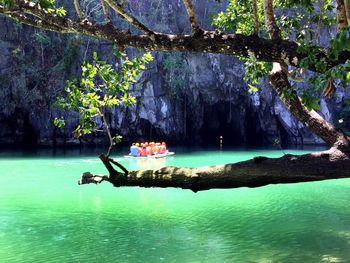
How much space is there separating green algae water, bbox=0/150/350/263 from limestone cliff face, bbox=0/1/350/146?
11650 mm

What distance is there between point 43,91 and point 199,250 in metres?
19.7

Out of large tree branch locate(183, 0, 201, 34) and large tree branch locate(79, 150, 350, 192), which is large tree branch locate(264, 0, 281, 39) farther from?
large tree branch locate(79, 150, 350, 192)

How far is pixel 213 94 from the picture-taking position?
26906mm

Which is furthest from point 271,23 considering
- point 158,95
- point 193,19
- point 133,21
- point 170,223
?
point 158,95

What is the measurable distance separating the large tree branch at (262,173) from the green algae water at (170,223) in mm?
2973

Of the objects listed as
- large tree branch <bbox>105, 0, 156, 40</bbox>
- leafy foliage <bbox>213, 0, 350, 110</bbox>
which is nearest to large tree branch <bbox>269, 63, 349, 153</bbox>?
leafy foliage <bbox>213, 0, 350, 110</bbox>

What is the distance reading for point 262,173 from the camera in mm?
3182

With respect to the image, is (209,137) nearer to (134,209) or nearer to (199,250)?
(134,209)

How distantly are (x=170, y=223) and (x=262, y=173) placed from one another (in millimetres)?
5064

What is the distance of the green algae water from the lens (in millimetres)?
6234

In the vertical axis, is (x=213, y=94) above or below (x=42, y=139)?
above

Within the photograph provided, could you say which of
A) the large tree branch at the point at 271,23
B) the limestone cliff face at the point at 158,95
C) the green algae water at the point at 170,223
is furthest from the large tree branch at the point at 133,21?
the limestone cliff face at the point at 158,95

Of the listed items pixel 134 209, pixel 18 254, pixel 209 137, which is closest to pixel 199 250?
pixel 18 254

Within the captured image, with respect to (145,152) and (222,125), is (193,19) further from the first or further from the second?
(222,125)
